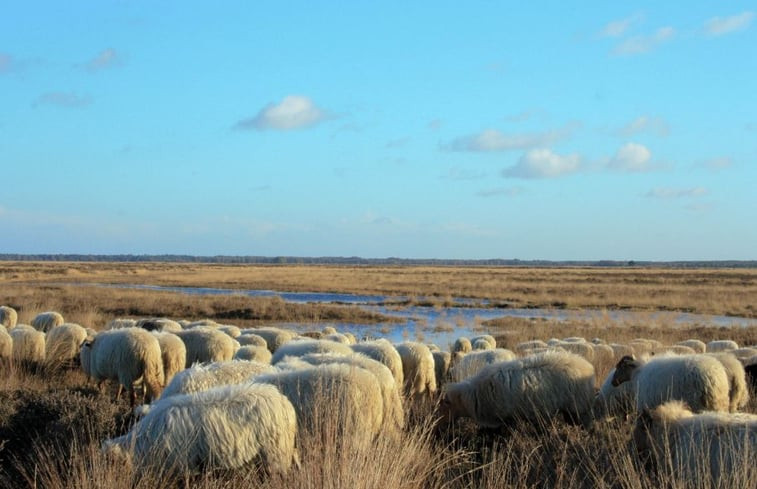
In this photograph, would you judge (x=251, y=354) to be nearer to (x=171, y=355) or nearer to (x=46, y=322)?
(x=171, y=355)

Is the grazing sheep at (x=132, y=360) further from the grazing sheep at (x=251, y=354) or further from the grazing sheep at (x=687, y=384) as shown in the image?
the grazing sheep at (x=687, y=384)

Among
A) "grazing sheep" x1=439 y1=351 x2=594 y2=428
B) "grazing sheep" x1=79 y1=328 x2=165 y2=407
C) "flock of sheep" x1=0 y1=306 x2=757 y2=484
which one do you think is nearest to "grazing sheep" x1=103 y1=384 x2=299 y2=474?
"flock of sheep" x1=0 y1=306 x2=757 y2=484

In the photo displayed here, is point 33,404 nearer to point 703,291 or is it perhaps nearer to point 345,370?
point 345,370

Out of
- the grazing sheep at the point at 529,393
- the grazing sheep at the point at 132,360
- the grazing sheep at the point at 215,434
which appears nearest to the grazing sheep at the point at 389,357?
the grazing sheep at the point at 529,393

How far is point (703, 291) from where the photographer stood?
49.1 metres

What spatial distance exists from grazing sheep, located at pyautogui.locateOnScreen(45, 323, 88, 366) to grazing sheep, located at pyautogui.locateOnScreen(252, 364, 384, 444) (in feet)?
28.9

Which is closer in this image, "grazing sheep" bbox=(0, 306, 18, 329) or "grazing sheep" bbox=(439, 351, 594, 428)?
"grazing sheep" bbox=(439, 351, 594, 428)

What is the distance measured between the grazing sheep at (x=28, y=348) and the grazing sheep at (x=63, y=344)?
0.79ft

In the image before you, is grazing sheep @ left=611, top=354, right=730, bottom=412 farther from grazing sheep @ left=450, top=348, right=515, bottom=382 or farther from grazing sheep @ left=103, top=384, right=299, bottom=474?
grazing sheep @ left=103, top=384, right=299, bottom=474

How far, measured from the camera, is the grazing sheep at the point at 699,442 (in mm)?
5066

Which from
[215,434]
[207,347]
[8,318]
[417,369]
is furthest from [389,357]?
[8,318]

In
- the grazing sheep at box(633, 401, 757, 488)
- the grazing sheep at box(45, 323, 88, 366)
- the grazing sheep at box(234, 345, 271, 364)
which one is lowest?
the grazing sheep at box(45, 323, 88, 366)

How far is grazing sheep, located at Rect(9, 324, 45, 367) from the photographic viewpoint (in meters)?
13.5

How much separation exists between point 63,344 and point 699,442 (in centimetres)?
1245
